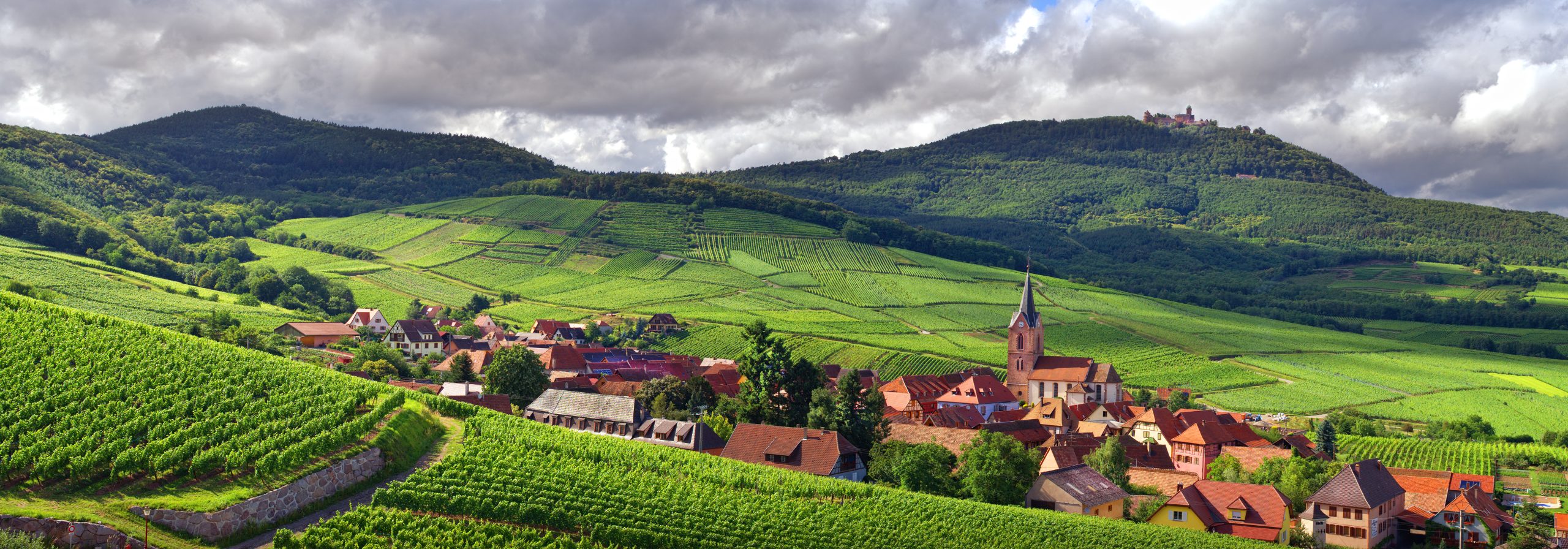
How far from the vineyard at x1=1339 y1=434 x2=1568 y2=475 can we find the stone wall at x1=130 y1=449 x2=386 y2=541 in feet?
175

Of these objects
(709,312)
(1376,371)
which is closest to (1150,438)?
(1376,371)

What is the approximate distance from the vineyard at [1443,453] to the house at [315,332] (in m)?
72.8

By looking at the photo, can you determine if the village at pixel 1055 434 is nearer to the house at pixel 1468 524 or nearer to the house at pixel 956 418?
the house at pixel 1468 524

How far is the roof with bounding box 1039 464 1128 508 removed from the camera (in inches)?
1892

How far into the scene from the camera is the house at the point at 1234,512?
47.5 m

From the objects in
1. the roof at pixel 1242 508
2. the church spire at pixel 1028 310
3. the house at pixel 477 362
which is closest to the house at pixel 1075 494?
the roof at pixel 1242 508

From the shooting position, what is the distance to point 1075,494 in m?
48.0

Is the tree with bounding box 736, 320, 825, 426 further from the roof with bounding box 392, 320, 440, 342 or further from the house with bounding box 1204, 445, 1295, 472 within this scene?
the roof with bounding box 392, 320, 440, 342

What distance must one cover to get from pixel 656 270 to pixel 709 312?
2100 centimetres

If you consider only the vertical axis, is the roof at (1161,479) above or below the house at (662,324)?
below

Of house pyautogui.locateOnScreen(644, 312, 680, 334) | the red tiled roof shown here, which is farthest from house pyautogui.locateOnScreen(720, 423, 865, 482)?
house pyautogui.locateOnScreen(644, 312, 680, 334)

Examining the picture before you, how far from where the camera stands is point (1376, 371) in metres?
102

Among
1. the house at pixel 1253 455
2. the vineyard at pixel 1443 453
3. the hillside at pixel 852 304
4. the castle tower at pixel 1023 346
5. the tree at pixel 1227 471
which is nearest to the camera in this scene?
the tree at pixel 1227 471

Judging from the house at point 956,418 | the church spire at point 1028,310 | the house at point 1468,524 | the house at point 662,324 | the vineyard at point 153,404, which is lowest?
the house at point 1468,524
